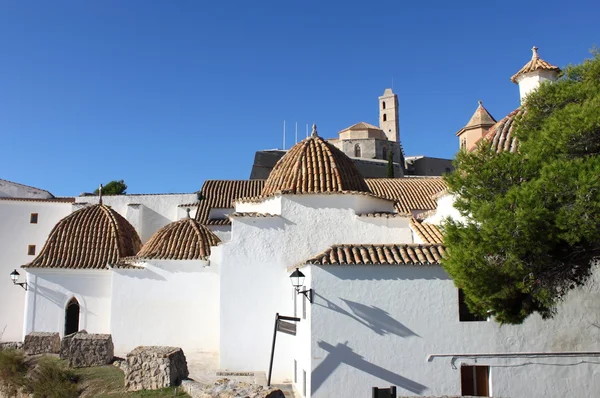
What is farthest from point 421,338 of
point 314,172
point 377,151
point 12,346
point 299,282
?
point 377,151

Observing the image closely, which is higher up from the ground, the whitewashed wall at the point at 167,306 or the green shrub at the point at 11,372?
the whitewashed wall at the point at 167,306

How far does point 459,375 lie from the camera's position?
1020 cm

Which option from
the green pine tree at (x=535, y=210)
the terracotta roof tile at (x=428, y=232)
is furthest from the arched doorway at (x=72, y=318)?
the green pine tree at (x=535, y=210)

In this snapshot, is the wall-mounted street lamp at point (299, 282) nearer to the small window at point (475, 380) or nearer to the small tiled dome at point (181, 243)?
the small window at point (475, 380)

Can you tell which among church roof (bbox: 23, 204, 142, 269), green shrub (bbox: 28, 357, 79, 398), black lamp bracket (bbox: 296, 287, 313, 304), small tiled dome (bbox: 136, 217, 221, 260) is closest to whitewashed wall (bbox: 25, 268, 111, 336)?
church roof (bbox: 23, 204, 142, 269)

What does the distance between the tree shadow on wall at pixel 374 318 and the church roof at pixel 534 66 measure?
894 centimetres

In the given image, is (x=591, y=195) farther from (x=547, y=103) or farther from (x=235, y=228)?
(x=235, y=228)

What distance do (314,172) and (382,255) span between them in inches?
160

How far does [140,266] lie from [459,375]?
387 inches

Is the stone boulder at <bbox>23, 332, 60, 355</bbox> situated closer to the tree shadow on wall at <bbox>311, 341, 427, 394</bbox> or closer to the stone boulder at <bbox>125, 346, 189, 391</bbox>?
the stone boulder at <bbox>125, 346, 189, 391</bbox>

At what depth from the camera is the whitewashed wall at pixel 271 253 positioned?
1315 centimetres

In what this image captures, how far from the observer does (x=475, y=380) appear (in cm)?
1049

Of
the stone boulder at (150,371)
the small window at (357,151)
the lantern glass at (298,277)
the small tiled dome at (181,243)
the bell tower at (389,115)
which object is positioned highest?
the bell tower at (389,115)

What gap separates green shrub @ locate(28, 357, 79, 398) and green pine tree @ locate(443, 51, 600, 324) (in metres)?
7.84
